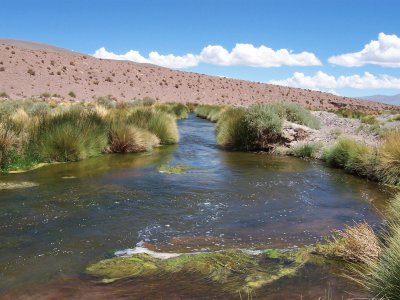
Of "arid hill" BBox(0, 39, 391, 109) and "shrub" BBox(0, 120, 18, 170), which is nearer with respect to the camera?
"shrub" BBox(0, 120, 18, 170)

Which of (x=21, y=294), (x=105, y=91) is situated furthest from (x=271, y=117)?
(x=105, y=91)

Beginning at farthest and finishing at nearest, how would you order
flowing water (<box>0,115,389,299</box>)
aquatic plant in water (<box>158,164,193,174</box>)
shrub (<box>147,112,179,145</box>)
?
shrub (<box>147,112,179,145</box>) → aquatic plant in water (<box>158,164,193,174</box>) → flowing water (<box>0,115,389,299</box>)

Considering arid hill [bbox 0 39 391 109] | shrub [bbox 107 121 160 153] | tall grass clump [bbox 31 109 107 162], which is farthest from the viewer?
arid hill [bbox 0 39 391 109]

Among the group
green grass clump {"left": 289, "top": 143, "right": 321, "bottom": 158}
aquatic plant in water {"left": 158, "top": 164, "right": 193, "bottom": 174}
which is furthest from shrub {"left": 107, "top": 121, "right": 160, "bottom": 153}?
green grass clump {"left": 289, "top": 143, "right": 321, "bottom": 158}

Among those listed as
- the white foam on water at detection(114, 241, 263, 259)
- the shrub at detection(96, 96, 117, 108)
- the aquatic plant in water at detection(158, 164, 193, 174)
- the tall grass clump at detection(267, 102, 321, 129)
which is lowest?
the white foam on water at detection(114, 241, 263, 259)

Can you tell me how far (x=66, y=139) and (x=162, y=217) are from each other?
6725mm

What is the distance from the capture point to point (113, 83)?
6569 cm

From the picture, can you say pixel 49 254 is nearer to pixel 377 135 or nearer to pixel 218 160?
pixel 218 160

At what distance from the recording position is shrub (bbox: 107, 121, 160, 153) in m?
15.7

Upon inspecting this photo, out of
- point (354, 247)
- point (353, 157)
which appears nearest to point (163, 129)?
point (353, 157)

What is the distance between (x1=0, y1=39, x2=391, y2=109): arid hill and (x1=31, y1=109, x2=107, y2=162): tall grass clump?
34.1m

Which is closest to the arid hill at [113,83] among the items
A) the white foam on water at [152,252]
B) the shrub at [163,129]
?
the shrub at [163,129]

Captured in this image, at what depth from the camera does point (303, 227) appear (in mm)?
7684

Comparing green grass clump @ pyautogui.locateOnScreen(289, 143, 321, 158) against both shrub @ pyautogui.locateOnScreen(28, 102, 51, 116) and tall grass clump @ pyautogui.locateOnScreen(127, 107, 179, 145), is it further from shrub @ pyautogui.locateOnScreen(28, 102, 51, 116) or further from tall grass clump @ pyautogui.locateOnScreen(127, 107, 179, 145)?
shrub @ pyautogui.locateOnScreen(28, 102, 51, 116)
